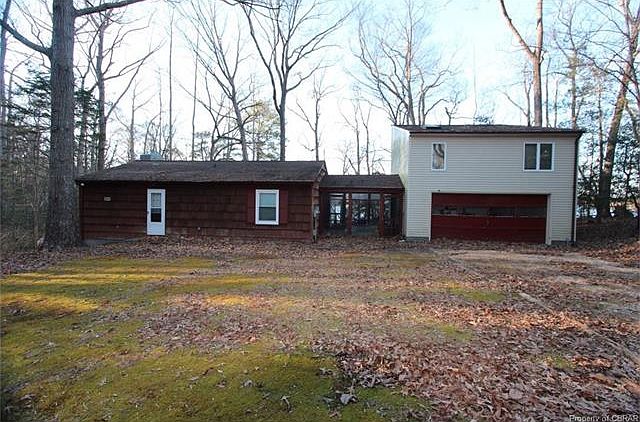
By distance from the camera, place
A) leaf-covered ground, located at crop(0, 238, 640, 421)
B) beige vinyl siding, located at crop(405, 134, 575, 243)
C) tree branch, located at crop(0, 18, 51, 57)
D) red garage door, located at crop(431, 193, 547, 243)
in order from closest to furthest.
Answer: leaf-covered ground, located at crop(0, 238, 640, 421) → tree branch, located at crop(0, 18, 51, 57) → beige vinyl siding, located at crop(405, 134, 575, 243) → red garage door, located at crop(431, 193, 547, 243)

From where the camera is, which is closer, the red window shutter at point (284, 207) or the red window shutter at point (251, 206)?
the red window shutter at point (284, 207)

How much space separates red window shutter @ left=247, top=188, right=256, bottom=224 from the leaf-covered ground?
6.52 m

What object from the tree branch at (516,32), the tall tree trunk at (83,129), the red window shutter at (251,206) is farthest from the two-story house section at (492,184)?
the tall tree trunk at (83,129)

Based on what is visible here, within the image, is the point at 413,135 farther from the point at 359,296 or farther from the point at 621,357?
the point at 621,357

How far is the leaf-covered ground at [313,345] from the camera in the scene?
9.85ft

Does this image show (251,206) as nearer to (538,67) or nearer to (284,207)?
(284,207)

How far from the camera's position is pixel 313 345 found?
4074mm

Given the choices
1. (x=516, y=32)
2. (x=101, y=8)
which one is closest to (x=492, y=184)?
(x=516, y=32)

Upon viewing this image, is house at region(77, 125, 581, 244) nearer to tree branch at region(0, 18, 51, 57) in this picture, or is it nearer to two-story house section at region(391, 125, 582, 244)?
two-story house section at region(391, 125, 582, 244)

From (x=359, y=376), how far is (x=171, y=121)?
1219 inches

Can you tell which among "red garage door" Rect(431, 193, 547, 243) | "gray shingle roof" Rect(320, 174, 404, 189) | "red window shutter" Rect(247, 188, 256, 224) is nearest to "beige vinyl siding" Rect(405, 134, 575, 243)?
"red garage door" Rect(431, 193, 547, 243)

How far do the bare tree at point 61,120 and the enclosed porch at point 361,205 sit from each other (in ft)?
32.5

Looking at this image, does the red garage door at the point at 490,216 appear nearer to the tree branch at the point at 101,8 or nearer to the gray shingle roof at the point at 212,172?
the gray shingle roof at the point at 212,172

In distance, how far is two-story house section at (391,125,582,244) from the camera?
15.7 meters
